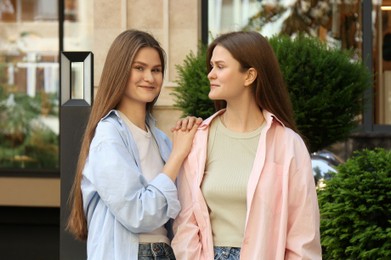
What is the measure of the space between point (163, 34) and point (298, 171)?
24.6 ft

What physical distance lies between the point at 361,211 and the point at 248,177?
8.53 ft

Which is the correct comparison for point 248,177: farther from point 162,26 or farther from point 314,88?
point 162,26

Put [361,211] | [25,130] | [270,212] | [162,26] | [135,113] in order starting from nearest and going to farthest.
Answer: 1. [270,212]
2. [135,113]
3. [361,211]
4. [162,26]
5. [25,130]

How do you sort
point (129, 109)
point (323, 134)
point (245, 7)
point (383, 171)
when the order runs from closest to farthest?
point (129, 109) < point (383, 171) < point (323, 134) < point (245, 7)

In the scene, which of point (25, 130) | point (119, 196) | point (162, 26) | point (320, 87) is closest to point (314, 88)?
point (320, 87)

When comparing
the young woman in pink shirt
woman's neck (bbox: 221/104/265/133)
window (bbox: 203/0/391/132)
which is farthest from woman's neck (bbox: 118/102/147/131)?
window (bbox: 203/0/391/132)

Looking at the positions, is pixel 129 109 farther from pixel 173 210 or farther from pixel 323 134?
pixel 323 134

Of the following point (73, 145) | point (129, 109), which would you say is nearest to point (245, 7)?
point (73, 145)

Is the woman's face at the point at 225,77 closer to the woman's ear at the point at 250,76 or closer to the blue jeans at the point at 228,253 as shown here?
the woman's ear at the point at 250,76

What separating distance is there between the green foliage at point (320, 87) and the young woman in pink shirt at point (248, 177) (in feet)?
14.4

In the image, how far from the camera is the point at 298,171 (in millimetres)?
3900

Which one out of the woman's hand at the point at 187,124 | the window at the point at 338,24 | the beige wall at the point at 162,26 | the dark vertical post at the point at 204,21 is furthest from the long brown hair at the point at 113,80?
the window at the point at 338,24

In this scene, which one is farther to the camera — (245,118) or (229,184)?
(245,118)

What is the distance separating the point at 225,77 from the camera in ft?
13.0
